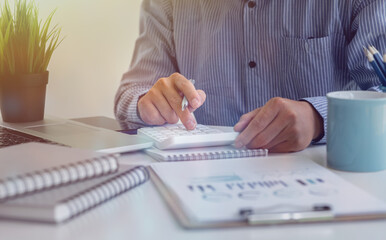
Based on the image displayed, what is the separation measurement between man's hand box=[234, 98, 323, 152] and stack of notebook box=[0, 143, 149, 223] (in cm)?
25

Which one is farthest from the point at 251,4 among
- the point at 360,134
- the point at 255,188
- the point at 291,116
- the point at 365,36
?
the point at 255,188

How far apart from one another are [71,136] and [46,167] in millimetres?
384

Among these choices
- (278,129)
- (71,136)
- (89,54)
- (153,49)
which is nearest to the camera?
(278,129)

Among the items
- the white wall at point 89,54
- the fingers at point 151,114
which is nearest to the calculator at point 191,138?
the fingers at point 151,114

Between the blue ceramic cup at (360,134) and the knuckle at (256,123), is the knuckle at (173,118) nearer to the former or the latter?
the knuckle at (256,123)

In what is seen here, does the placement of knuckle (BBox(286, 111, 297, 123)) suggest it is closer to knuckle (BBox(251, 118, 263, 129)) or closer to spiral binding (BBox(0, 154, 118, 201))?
knuckle (BBox(251, 118, 263, 129))

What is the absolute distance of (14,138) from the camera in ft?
3.37

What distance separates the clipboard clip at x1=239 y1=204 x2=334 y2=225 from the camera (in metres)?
0.57

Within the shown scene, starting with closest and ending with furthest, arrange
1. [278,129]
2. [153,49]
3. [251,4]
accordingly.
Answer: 1. [278,129]
2. [251,4]
3. [153,49]

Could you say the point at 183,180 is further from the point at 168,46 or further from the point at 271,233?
the point at 168,46

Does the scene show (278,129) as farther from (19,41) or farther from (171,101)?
(19,41)

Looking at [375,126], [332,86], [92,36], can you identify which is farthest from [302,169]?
[92,36]

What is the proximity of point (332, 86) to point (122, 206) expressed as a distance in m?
0.91

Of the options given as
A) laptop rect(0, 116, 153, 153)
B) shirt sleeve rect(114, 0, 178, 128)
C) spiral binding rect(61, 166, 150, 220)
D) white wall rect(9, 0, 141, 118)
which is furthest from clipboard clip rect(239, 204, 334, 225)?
white wall rect(9, 0, 141, 118)
